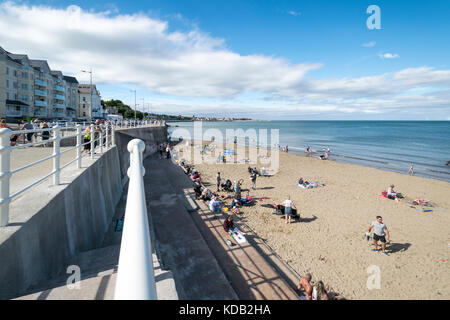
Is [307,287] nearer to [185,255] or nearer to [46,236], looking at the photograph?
[185,255]

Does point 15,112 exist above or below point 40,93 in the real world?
below

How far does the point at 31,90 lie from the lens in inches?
1918

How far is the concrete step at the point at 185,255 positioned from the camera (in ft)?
17.6

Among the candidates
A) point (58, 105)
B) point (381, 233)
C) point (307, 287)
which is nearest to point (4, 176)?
point (307, 287)

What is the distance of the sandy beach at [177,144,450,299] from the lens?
286 inches

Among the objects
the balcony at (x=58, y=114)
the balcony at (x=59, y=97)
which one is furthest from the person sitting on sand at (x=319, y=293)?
the balcony at (x=59, y=97)

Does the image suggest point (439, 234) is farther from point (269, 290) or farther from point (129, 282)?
point (129, 282)

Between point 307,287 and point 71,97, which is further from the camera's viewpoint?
point 71,97

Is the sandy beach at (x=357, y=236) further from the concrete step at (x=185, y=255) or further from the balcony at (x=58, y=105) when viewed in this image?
the balcony at (x=58, y=105)

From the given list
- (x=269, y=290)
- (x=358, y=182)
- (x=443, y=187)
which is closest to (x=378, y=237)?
(x=269, y=290)

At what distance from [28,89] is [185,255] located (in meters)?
60.1

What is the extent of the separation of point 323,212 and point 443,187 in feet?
45.1

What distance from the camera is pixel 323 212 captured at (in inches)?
490

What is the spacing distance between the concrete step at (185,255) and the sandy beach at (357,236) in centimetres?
316
